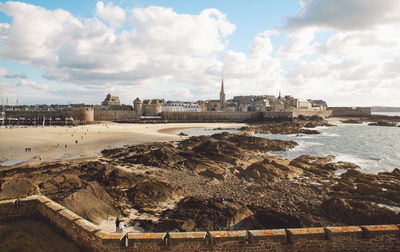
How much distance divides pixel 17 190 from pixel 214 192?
814 centimetres

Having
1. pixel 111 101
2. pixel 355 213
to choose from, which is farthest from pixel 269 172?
pixel 111 101

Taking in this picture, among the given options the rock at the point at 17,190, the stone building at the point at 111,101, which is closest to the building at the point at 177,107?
the stone building at the point at 111,101

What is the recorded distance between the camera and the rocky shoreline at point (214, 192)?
8.84 meters

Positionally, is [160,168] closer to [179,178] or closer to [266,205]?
[179,178]

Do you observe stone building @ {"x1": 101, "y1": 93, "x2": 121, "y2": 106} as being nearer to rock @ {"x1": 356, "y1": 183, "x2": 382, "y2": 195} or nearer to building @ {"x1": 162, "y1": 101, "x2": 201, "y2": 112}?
building @ {"x1": 162, "y1": 101, "x2": 201, "y2": 112}

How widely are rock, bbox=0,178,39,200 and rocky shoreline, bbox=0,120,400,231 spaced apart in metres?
0.03

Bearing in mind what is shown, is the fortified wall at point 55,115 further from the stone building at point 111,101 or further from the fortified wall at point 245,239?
the fortified wall at point 245,239

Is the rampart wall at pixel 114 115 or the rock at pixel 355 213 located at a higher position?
the rampart wall at pixel 114 115

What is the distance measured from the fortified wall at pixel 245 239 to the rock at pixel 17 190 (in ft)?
10.5

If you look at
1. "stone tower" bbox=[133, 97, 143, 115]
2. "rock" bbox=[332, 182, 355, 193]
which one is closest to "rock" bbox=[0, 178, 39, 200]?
"rock" bbox=[332, 182, 355, 193]

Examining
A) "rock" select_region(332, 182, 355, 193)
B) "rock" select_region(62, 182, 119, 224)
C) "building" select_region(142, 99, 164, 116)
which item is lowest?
"rock" select_region(332, 182, 355, 193)

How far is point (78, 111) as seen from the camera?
65.4 meters

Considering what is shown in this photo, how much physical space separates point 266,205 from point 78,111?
65829 millimetres

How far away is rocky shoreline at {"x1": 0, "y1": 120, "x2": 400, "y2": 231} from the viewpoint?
8.84 metres
